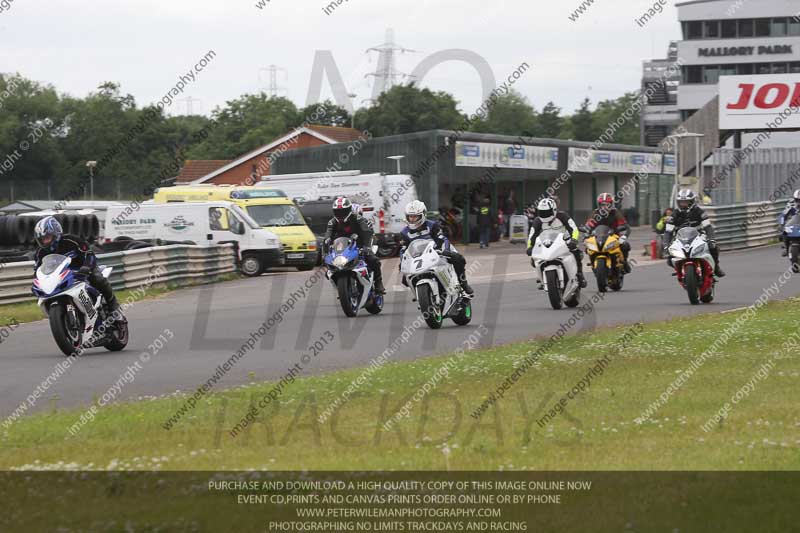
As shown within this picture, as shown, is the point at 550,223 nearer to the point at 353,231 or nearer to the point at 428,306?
the point at 353,231

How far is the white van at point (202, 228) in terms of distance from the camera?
30875 millimetres

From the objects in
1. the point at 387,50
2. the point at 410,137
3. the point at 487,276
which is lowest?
the point at 487,276

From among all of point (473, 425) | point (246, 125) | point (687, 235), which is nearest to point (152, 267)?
point (687, 235)

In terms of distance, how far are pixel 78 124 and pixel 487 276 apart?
64.1 m

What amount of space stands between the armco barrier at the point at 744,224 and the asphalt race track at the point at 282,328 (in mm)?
8682

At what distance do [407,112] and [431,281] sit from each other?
7130 cm

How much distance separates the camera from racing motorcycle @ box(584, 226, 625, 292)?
21.3m

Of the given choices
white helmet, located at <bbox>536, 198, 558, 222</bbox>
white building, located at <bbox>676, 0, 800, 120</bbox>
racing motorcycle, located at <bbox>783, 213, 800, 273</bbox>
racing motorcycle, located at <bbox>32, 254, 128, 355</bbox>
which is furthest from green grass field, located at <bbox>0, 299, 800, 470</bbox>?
white building, located at <bbox>676, 0, 800, 120</bbox>

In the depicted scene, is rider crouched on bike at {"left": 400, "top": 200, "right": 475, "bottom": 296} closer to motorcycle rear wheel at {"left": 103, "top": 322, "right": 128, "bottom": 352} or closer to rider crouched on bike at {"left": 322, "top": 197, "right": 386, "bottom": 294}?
rider crouched on bike at {"left": 322, "top": 197, "right": 386, "bottom": 294}

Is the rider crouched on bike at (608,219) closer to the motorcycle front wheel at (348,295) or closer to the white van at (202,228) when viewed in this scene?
the motorcycle front wheel at (348,295)

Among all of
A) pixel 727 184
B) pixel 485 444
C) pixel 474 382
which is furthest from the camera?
pixel 727 184

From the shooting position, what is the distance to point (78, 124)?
286 feet
